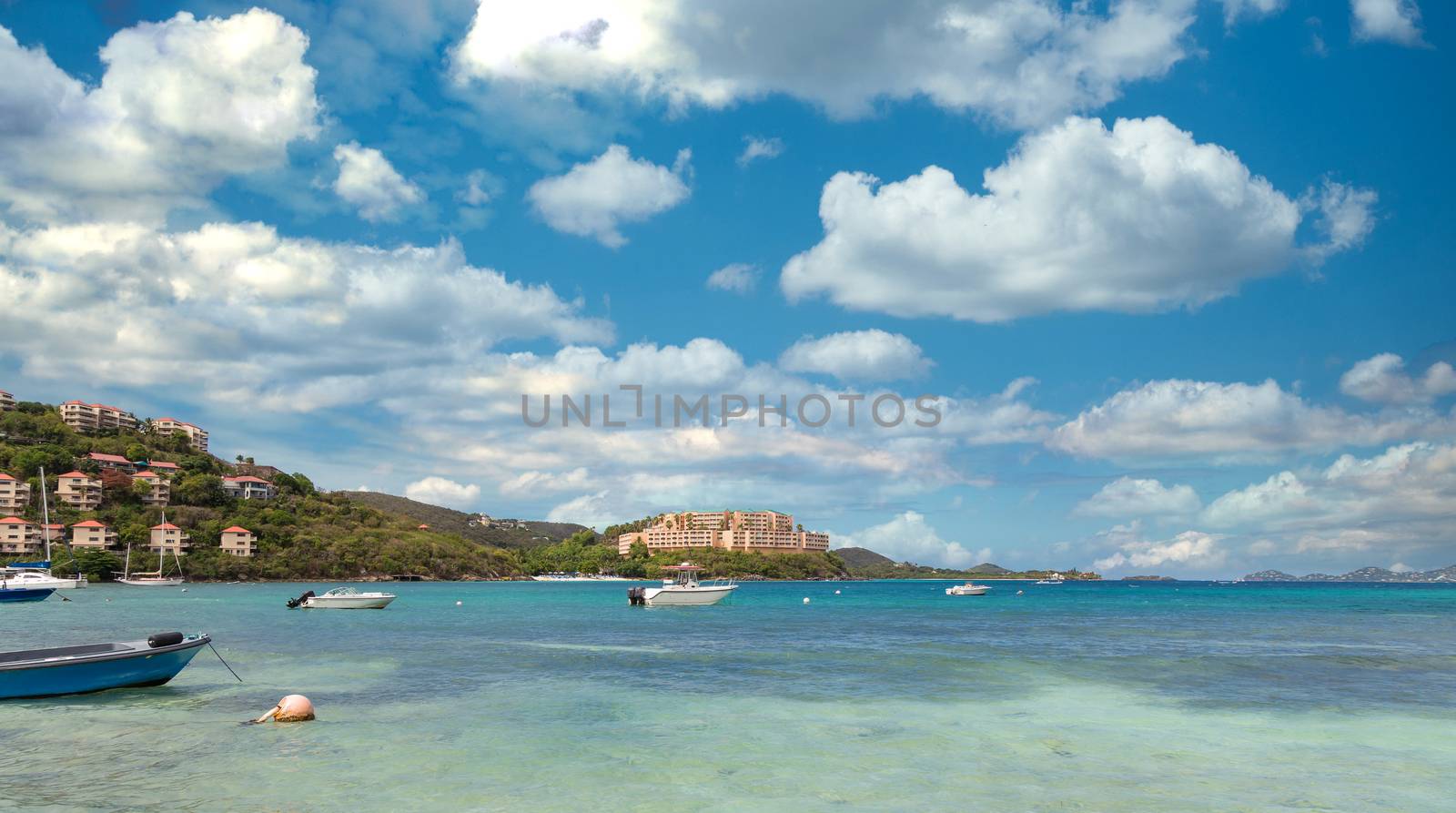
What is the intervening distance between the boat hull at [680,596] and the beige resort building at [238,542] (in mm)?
125566

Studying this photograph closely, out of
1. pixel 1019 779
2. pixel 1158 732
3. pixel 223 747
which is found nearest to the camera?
pixel 1019 779

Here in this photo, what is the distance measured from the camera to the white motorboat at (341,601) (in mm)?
74062

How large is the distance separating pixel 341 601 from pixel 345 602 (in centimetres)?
34

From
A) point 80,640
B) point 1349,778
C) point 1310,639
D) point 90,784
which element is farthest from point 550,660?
point 1310,639

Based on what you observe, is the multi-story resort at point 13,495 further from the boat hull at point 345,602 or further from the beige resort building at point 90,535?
the boat hull at point 345,602

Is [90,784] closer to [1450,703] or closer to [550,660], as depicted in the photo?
[550,660]

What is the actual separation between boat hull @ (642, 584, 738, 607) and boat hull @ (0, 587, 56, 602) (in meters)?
55.9

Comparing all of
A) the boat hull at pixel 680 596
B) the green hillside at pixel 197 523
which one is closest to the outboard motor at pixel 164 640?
the boat hull at pixel 680 596

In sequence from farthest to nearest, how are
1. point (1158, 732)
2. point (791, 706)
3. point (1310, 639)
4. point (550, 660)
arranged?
point (1310, 639) → point (550, 660) → point (791, 706) → point (1158, 732)

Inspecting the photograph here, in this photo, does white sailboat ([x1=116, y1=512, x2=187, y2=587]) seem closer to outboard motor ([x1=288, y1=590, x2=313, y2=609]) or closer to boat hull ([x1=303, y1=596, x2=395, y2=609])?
outboard motor ([x1=288, y1=590, x2=313, y2=609])

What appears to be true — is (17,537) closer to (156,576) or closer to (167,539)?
(167,539)

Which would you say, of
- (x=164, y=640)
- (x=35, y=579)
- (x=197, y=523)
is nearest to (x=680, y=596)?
(x=164, y=640)

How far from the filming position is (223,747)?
1777cm

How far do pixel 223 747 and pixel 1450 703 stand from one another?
3215 centimetres
